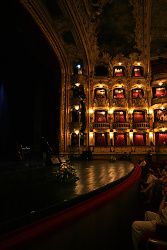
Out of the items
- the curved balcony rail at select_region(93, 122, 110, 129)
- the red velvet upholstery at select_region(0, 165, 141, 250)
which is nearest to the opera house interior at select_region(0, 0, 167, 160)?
the curved balcony rail at select_region(93, 122, 110, 129)

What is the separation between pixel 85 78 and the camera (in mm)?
26672

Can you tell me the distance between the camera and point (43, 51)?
20.3 m

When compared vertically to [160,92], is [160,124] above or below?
below

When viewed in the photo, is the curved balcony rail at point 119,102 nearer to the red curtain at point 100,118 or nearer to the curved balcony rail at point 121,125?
the red curtain at point 100,118

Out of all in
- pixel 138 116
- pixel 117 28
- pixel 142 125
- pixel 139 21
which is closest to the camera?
pixel 139 21

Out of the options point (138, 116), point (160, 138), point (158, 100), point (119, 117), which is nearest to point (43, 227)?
point (160, 138)

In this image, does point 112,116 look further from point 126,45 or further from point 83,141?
point 126,45

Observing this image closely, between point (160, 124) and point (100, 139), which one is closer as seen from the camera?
point (160, 124)

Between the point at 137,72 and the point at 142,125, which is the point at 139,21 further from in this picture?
the point at 142,125

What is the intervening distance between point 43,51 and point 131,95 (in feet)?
40.8

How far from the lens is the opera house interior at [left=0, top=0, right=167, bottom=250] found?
16984 mm

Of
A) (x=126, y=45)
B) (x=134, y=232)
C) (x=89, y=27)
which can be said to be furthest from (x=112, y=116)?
(x=134, y=232)

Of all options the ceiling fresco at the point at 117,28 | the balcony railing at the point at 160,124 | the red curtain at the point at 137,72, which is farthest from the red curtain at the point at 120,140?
the ceiling fresco at the point at 117,28

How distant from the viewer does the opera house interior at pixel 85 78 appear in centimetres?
1698
